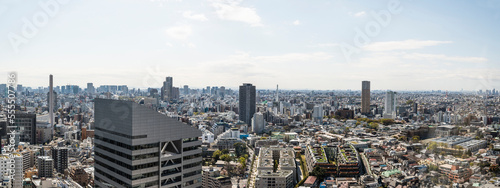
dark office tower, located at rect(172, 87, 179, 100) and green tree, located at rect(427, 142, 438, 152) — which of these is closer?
green tree, located at rect(427, 142, 438, 152)

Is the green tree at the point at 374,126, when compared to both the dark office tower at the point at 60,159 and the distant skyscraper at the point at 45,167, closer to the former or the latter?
the dark office tower at the point at 60,159

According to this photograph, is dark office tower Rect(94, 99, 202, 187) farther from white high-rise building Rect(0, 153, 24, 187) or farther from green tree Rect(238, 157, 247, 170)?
green tree Rect(238, 157, 247, 170)

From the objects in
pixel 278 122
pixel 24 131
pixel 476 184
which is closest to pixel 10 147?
pixel 24 131

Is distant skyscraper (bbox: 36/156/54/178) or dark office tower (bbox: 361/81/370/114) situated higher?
dark office tower (bbox: 361/81/370/114)

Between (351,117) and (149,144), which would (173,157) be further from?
(351,117)

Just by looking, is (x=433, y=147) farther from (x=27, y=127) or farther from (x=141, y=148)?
(x=27, y=127)

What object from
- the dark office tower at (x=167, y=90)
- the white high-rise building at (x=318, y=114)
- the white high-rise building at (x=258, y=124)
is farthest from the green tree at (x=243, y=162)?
the white high-rise building at (x=318, y=114)

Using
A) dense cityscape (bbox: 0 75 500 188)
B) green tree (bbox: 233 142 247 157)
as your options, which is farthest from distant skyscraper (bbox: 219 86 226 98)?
green tree (bbox: 233 142 247 157)
